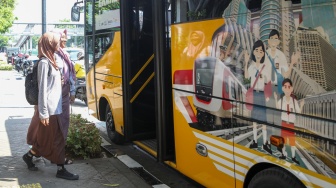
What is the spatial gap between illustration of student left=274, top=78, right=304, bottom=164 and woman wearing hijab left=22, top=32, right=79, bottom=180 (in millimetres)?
2924

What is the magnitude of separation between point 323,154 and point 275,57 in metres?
0.76

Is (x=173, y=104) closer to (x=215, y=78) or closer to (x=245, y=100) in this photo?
(x=215, y=78)

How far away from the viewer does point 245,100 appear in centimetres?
309

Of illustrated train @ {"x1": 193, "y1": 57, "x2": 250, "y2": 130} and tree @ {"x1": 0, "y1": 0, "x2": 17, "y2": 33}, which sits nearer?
illustrated train @ {"x1": 193, "y1": 57, "x2": 250, "y2": 130}

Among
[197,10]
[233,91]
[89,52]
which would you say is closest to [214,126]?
[233,91]

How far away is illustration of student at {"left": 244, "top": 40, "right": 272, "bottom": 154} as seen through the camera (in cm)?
286

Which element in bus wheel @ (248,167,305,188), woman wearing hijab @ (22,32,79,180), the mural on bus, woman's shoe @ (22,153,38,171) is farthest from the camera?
woman's shoe @ (22,153,38,171)

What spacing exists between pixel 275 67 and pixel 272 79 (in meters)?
0.09

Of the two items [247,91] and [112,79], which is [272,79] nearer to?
[247,91]

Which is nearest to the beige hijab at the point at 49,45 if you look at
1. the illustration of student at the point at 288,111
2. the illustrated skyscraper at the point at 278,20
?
the illustrated skyscraper at the point at 278,20

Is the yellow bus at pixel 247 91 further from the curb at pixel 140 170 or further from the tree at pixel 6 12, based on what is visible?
the tree at pixel 6 12

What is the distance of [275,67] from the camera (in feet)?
9.02

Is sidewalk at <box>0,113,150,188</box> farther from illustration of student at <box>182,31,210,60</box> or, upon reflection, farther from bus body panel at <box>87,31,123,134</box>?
illustration of student at <box>182,31,210,60</box>

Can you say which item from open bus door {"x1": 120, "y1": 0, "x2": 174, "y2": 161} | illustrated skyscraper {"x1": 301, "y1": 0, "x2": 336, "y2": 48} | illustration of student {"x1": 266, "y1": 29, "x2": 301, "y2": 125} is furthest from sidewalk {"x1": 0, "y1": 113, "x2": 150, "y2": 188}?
illustrated skyscraper {"x1": 301, "y1": 0, "x2": 336, "y2": 48}
